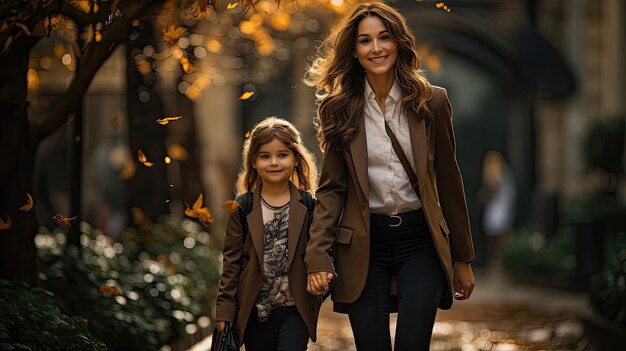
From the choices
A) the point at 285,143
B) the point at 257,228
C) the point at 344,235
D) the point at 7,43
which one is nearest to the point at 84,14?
the point at 7,43

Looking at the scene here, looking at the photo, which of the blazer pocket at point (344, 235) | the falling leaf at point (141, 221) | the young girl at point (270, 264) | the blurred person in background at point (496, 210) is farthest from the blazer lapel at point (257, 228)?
the blurred person in background at point (496, 210)

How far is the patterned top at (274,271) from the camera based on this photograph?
18.7ft

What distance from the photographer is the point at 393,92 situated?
5707mm

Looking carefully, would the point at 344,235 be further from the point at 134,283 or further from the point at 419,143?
the point at 134,283

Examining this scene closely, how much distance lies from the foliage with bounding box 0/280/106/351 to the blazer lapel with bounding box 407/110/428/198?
82.0 inches

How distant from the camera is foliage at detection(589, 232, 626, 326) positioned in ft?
30.9

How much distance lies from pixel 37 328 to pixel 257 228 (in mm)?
1481

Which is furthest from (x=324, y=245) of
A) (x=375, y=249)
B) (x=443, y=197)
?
(x=443, y=197)

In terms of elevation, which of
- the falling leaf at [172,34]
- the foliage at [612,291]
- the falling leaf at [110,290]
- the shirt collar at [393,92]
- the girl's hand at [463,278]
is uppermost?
the falling leaf at [172,34]

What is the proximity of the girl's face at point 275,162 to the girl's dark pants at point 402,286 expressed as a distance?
51 centimetres

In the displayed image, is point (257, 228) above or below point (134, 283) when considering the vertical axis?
above

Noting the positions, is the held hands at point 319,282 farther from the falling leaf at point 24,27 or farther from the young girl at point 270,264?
the falling leaf at point 24,27

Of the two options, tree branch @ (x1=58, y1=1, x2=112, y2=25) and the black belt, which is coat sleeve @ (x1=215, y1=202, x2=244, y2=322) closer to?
the black belt

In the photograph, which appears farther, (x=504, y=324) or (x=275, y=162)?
(x=504, y=324)
